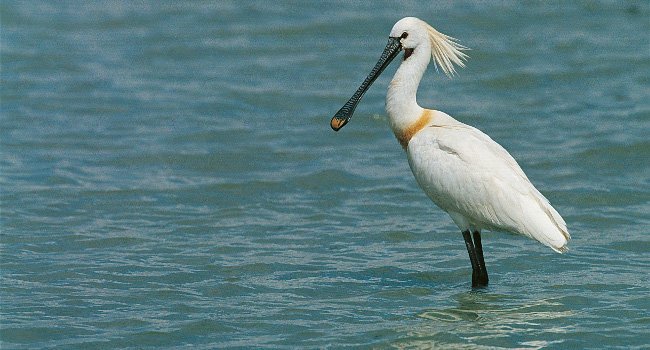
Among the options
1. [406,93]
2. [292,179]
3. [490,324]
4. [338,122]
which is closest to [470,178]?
[406,93]

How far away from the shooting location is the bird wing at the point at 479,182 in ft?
32.1

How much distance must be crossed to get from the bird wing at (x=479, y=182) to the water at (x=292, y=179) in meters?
0.55

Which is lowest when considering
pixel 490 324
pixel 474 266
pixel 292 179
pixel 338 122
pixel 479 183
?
pixel 490 324

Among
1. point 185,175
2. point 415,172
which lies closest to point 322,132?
point 185,175

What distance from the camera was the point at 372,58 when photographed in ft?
63.1

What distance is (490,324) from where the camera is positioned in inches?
360

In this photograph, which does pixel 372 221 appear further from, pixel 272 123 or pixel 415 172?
pixel 272 123

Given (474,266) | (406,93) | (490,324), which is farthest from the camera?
(406,93)

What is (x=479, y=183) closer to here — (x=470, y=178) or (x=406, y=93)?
(x=470, y=178)

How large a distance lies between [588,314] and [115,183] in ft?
19.9

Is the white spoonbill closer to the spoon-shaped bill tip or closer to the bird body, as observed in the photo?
the bird body

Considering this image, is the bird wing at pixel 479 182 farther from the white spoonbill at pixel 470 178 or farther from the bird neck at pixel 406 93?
the bird neck at pixel 406 93

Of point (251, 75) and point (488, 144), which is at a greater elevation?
point (251, 75)

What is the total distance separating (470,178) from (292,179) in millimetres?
4336
